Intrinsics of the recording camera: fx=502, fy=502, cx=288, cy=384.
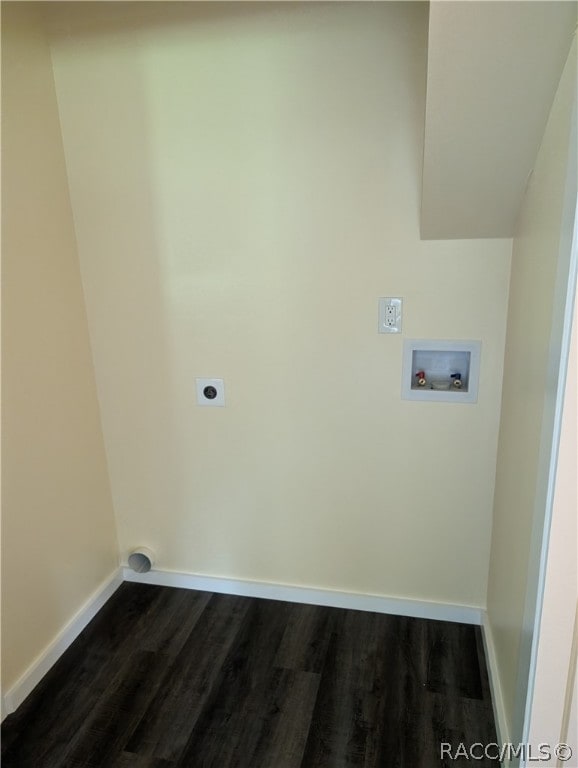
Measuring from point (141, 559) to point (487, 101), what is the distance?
6.93 ft

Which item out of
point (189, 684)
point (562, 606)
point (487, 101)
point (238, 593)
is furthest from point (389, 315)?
point (189, 684)

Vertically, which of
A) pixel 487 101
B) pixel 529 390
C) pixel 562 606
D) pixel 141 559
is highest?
pixel 487 101

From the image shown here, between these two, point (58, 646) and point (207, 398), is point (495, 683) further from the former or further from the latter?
point (58, 646)

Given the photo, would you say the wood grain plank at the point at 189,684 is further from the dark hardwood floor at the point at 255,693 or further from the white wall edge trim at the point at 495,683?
the white wall edge trim at the point at 495,683

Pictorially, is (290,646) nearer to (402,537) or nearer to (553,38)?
(402,537)

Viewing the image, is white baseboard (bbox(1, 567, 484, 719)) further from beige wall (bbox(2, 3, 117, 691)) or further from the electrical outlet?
the electrical outlet

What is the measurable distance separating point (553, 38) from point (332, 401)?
1215 mm

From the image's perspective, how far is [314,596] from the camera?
211 cm

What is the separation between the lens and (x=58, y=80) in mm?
1769

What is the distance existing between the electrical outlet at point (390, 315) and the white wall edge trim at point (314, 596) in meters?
1.10

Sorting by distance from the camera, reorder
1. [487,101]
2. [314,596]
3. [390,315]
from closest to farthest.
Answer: [487,101]
[390,315]
[314,596]

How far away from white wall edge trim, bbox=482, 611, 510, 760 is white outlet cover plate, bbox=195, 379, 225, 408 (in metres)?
1.30

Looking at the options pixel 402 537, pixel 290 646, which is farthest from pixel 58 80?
pixel 290 646

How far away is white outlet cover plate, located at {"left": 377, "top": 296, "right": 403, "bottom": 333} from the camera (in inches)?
68.2
